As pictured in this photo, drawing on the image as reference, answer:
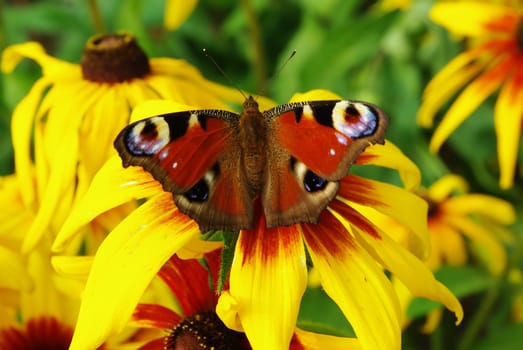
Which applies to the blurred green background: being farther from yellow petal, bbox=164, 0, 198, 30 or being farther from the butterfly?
the butterfly

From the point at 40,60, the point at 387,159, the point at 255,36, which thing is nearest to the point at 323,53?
the point at 255,36

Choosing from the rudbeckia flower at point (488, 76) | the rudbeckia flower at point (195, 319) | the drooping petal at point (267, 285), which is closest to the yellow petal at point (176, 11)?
the rudbeckia flower at point (488, 76)

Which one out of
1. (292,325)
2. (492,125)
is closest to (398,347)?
(292,325)

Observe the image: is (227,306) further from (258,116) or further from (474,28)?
(474,28)

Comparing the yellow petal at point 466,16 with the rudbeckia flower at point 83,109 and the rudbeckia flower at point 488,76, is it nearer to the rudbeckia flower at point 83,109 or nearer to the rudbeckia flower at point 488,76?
the rudbeckia flower at point 488,76

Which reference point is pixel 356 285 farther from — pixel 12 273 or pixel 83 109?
pixel 83 109

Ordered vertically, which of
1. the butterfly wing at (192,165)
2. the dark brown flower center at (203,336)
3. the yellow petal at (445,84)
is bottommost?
the yellow petal at (445,84)
